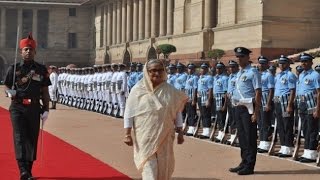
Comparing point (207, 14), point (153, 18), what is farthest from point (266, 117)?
point (153, 18)

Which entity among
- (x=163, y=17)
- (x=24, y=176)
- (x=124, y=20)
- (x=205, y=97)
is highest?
(x=124, y=20)

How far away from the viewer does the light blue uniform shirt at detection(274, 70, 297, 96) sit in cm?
1230

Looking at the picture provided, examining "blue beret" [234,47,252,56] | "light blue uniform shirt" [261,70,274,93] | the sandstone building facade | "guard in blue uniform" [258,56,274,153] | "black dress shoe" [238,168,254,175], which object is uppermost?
the sandstone building facade

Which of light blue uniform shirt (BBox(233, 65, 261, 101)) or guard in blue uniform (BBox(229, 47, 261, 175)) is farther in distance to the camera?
light blue uniform shirt (BBox(233, 65, 261, 101))

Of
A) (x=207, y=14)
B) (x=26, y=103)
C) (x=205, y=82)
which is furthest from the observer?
(x=207, y=14)

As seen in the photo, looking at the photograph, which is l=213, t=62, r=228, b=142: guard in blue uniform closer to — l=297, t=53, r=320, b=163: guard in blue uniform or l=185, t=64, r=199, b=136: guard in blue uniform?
l=185, t=64, r=199, b=136: guard in blue uniform

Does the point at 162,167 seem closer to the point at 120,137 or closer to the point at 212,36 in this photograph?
the point at 120,137

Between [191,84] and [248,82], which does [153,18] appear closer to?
[191,84]

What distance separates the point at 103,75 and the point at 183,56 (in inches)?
839

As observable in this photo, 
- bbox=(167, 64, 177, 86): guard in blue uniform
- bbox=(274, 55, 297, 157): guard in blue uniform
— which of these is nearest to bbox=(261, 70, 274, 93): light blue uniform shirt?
bbox=(274, 55, 297, 157): guard in blue uniform

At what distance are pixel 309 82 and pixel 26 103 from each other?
5.23 m

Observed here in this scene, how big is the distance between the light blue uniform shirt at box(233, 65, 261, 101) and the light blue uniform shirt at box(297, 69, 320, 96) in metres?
1.30

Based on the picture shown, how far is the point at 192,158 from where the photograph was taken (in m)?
12.1

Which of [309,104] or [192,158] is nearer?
[309,104]
